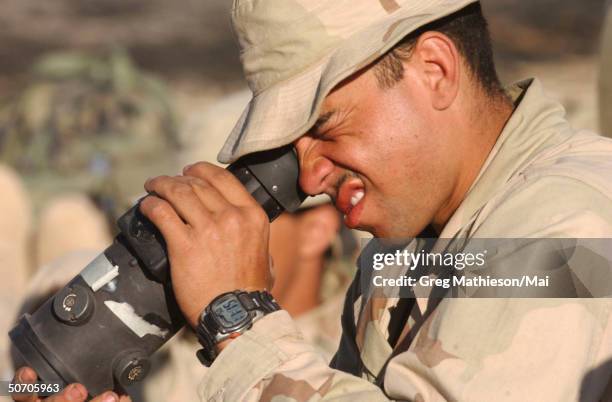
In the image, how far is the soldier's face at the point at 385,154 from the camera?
91.1 inches

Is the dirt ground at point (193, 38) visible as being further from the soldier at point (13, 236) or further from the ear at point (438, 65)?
the ear at point (438, 65)

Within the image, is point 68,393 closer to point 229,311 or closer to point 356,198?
point 229,311

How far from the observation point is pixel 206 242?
2320 mm

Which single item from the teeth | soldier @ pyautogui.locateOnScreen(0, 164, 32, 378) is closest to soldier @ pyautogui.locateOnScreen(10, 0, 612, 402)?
the teeth

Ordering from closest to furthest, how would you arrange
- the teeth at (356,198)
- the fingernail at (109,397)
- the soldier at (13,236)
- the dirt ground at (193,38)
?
the teeth at (356,198), the fingernail at (109,397), the soldier at (13,236), the dirt ground at (193,38)

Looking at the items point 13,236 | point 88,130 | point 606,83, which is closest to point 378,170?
point 606,83

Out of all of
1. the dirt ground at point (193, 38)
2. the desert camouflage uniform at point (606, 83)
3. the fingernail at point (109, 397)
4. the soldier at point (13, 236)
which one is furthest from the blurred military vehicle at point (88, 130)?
the fingernail at point (109, 397)

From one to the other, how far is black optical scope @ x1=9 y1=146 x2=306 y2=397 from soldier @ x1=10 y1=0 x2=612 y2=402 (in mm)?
56

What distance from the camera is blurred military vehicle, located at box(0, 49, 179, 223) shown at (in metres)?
7.37

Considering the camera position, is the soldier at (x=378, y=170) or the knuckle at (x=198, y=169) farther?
the knuckle at (x=198, y=169)

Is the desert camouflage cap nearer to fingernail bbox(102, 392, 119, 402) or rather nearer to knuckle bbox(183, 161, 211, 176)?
knuckle bbox(183, 161, 211, 176)

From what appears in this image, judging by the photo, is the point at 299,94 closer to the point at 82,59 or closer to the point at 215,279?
the point at 215,279

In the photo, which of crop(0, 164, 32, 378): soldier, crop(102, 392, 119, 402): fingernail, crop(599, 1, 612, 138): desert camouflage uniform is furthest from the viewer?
crop(0, 164, 32, 378): soldier

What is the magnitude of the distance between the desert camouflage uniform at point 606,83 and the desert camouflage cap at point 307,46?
1382 millimetres
